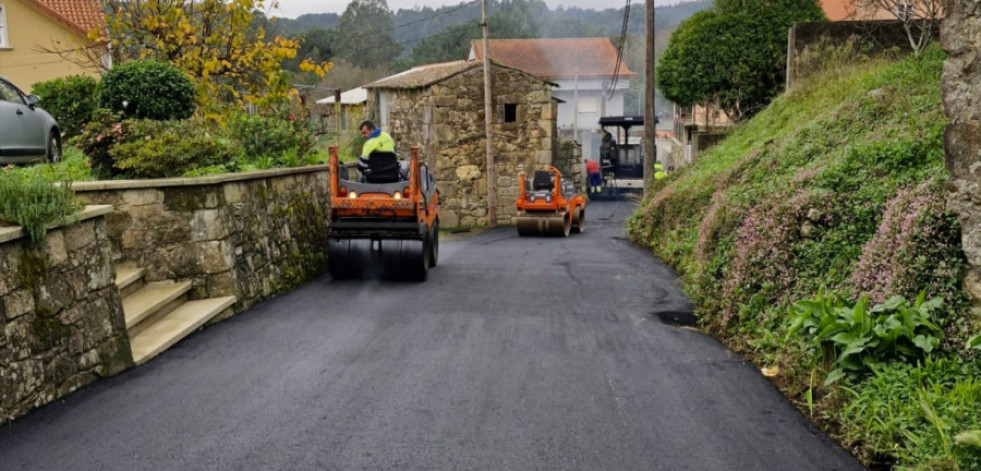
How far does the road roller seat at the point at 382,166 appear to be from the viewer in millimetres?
11984

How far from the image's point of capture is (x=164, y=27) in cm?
1473

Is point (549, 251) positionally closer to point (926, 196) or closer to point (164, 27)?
point (164, 27)

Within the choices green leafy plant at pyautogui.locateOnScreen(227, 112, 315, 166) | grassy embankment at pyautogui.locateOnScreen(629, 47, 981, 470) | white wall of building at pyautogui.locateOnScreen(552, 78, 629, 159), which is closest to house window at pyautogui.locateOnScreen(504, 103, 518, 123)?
green leafy plant at pyautogui.locateOnScreen(227, 112, 315, 166)

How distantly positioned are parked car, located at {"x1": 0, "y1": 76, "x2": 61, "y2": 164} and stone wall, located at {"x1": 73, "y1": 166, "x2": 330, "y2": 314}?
276 cm

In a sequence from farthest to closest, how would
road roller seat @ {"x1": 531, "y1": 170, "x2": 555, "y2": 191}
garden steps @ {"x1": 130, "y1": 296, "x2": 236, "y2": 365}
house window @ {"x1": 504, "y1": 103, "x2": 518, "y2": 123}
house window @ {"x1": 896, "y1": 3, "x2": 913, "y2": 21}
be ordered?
house window @ {"x1": 504, "y1": 103, "x2": 518, "y2": 123} → road roller seat @ {"x1": 531, "y1": 170, "x2": 555, "y2": 191} → house window @ {"x1": 896, "y1": 3, "x2": 913, "y2": 21} → garden steps @ {"x1": 130, "y1": 296, "x2": 236, "y2": 365}

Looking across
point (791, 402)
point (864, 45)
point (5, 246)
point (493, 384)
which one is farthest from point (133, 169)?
point (864, 45)

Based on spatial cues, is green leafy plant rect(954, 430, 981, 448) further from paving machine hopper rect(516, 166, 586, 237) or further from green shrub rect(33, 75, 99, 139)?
paving machine hopper rect(516, 166, 586, 237)

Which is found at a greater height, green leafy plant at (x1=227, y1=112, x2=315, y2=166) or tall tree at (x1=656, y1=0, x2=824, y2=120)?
tall tree at (x1=656, y1=0, x2=824, y2=120)

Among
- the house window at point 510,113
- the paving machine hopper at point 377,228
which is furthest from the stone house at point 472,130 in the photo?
the paving machine hopper at point 377,228

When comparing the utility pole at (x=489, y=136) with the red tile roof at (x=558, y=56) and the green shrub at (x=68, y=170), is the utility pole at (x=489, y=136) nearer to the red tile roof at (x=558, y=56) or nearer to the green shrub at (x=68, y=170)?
the green shrub at (x=68, y=170)

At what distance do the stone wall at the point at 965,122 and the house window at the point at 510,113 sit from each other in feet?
65.8

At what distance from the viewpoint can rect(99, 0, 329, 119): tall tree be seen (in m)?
14.6

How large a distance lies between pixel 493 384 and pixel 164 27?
430 inches

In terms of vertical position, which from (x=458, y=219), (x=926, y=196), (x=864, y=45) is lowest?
(x=458, y=219)
